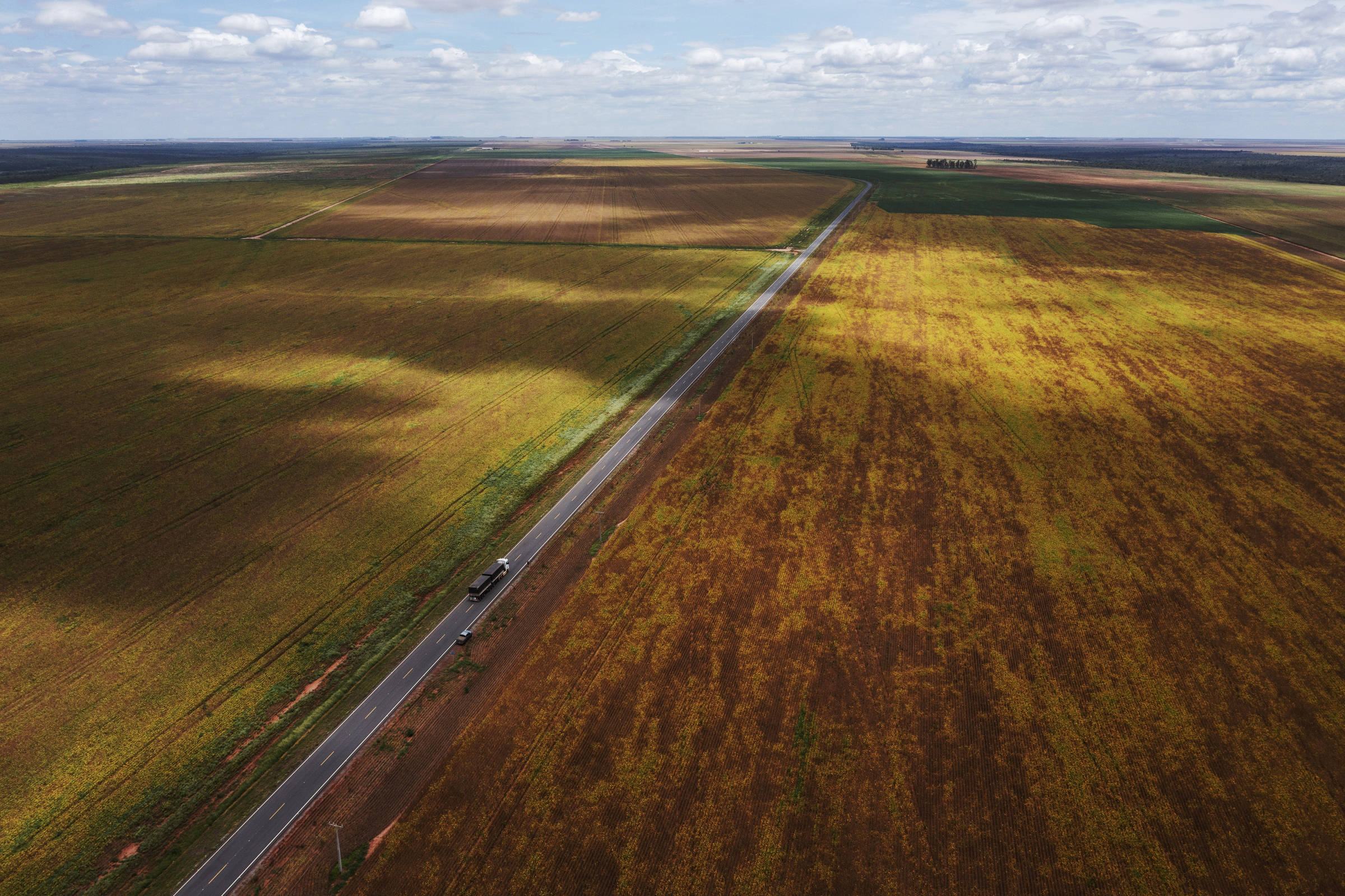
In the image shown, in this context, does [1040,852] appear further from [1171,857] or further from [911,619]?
[911,619]

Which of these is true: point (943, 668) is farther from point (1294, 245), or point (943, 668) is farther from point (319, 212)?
point (319, 212)

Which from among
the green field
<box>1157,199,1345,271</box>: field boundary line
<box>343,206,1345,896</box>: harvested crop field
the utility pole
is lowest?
the utility pole

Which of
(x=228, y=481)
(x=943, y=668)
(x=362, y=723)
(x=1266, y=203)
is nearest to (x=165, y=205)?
(x=228, y=481)

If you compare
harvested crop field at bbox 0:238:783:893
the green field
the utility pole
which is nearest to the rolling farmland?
the green field

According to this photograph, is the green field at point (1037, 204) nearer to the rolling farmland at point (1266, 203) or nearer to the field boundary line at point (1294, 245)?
the field boundary line at point (1294, 245)

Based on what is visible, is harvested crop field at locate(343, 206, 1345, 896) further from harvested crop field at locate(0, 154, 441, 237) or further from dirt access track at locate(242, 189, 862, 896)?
harvested crop field at locate(0, 154, 441, 237)

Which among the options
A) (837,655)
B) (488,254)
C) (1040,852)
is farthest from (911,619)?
(488,254)

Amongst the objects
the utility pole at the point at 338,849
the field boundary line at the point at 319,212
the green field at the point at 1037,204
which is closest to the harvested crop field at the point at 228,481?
the utility pole at the point at 338,849
